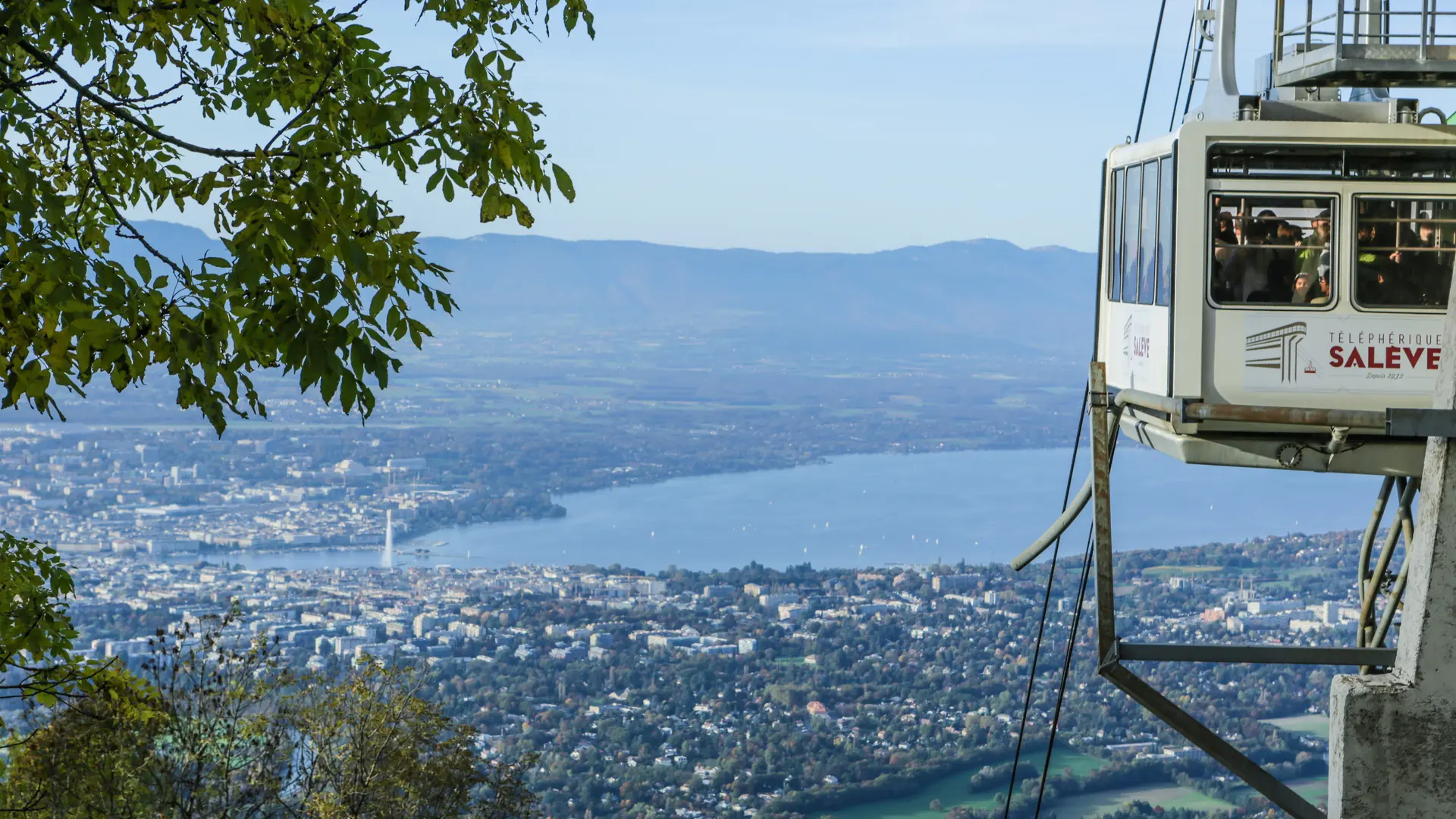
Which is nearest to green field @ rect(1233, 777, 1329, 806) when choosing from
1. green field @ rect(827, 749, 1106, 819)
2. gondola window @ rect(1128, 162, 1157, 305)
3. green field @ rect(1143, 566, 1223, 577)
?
green field @ rect(827, 749, 1106, 819)

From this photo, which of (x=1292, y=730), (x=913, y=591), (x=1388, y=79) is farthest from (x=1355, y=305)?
(x=913, y=591)

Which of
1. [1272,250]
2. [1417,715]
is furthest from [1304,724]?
[1417,715]

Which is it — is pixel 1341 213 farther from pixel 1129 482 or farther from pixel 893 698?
pixel 1129 482

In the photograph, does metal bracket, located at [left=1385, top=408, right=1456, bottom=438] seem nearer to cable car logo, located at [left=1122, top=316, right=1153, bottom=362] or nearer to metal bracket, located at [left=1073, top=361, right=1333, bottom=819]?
metal bracket, located at [left=1073, top=361, right=1333, bottom=819]

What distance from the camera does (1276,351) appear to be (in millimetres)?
9656

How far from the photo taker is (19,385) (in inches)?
191

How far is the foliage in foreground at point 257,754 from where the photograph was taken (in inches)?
522

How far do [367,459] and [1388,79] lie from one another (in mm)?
125165

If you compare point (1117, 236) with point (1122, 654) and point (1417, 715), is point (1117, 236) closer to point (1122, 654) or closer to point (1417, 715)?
point (1122, 654)

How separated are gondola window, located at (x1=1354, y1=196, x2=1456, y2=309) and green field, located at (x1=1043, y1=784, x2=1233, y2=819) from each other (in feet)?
138

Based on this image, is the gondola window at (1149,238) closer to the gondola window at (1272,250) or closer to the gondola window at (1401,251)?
the gondola window at (1272,250)

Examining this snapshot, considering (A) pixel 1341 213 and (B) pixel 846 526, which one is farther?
(B) pixel 846 526

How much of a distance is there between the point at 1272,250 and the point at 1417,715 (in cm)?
557

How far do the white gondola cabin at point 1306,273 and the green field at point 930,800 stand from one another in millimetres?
39212
